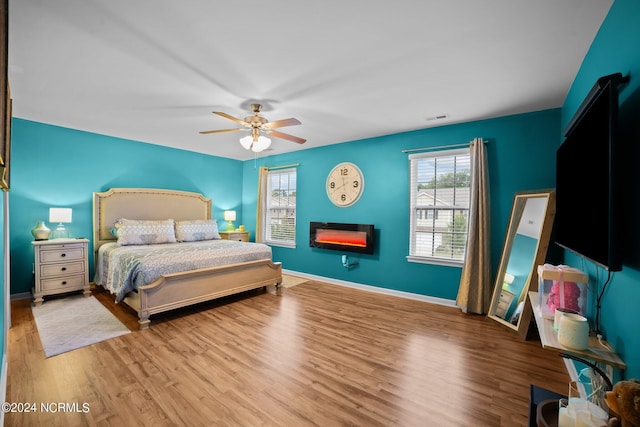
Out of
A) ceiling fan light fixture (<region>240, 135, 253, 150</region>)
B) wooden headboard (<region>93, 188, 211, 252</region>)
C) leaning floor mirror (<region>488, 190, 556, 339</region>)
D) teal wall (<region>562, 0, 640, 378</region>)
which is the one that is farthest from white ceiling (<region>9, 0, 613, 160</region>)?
wooden headboard (<region>93, 188, 211, 252</region>)

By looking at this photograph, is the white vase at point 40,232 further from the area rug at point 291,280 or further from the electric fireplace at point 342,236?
the electric fireplace at point 342,236

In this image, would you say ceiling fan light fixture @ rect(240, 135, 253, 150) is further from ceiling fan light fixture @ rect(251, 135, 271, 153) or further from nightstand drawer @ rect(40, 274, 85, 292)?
nightstand drawer @ rect(40, 274, 85, 292)

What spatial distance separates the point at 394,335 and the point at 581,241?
6.10 ft

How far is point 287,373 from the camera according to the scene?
215cm

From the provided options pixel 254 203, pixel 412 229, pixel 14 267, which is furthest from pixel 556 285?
pixel 14 267

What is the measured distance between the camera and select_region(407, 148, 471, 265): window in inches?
149

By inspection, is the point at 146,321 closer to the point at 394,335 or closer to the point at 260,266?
the point at 260,266

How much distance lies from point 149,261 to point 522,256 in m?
4.27

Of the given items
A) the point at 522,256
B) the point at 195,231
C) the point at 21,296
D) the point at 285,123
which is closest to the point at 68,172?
the point at 21,296

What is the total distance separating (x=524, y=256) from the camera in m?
3.07

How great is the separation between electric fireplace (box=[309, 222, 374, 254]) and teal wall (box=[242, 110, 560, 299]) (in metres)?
0.13

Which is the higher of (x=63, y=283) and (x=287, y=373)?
(x=63, y=283)

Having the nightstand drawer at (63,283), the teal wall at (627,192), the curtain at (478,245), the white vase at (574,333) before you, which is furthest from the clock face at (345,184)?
the nightstand drawer at (63,283)

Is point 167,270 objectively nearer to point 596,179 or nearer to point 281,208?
point 281,208
